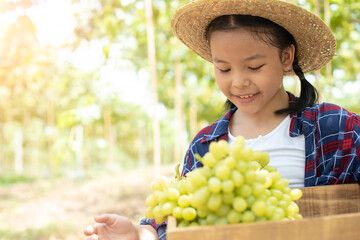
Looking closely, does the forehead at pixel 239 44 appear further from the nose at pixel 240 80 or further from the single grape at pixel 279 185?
the single grape at pixel 279 185

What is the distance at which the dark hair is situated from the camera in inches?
59.4

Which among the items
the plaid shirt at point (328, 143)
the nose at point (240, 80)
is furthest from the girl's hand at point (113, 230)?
the nose at point (240, 80)

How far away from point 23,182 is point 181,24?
1606 cm

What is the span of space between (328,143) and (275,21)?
57 cm

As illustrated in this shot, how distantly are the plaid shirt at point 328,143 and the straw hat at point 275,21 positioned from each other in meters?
0.31

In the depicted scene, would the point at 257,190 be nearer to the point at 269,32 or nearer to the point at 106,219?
the point at 106,219

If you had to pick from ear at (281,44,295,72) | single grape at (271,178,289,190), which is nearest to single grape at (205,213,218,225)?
single grape at (271,178,289,190)

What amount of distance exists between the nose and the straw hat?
29 cm

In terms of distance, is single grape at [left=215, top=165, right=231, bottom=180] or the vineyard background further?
the vineyard background

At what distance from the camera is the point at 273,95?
1.58m

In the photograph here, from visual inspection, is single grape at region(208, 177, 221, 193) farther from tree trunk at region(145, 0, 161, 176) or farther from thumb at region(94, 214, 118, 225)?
tree trunk at region(145, 0, 161, 176)

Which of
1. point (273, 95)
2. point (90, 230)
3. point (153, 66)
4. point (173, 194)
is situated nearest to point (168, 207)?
point (173, 194)

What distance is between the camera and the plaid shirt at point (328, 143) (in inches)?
57.0

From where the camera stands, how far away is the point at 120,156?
3209 centimetres
